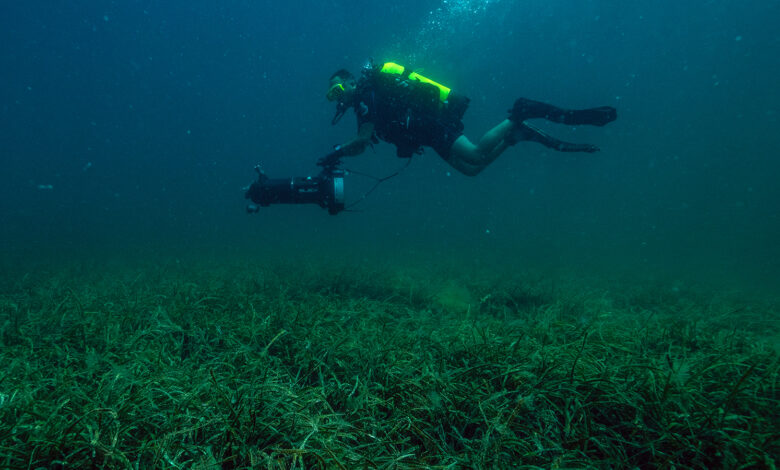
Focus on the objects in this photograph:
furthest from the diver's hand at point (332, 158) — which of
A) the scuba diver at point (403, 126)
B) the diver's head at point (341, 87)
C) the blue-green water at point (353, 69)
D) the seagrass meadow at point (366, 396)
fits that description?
the blue-green water at point (353, 69)

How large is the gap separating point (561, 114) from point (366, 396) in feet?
15.7

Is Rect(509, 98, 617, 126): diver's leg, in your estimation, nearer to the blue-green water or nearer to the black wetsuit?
the black wetsuit

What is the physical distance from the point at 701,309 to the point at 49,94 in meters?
170

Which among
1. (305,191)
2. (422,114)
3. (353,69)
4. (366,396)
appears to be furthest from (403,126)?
(353,69)

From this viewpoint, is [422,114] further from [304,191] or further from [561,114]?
[304,191]

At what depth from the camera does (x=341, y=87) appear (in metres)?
5.29

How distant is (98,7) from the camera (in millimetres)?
68812

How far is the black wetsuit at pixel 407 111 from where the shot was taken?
5.12m

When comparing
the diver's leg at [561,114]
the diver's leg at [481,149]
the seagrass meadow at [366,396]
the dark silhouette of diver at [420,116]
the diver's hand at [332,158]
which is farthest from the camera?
the diver's leg at [481,149]

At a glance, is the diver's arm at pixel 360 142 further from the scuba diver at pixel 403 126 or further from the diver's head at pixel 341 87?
the diver's head at pixel 341 87

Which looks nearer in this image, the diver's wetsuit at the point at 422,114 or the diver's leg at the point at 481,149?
the diver's wetsuit at the point at 422,114

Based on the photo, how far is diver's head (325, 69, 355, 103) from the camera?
5.31 m

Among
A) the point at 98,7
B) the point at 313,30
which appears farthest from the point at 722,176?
the point at 98,7

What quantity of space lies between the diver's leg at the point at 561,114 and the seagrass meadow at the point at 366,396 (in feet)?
9.63
